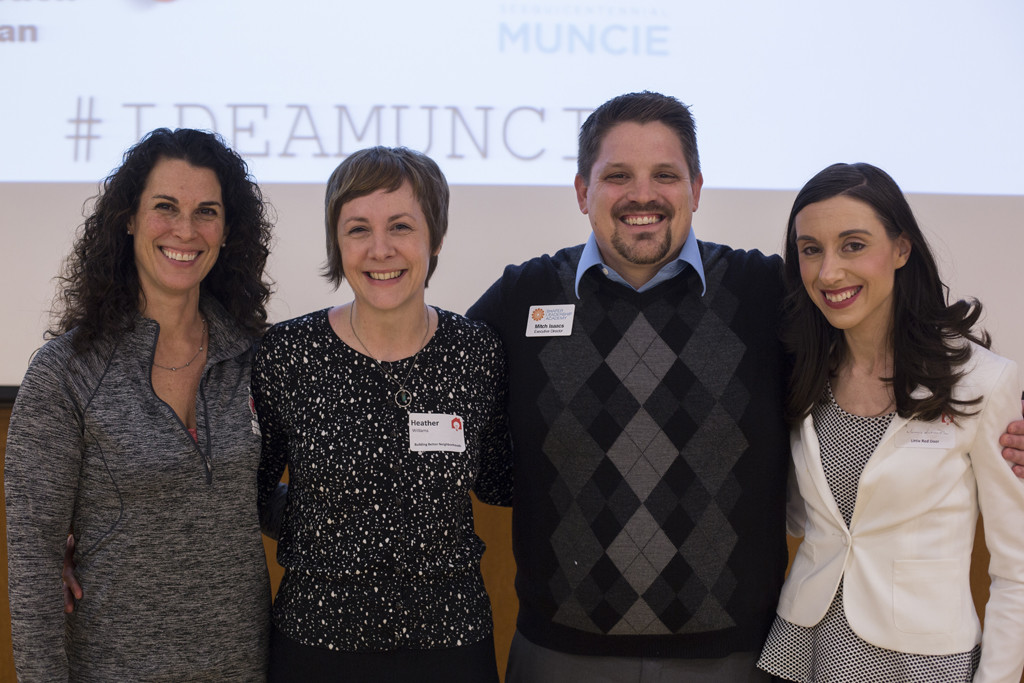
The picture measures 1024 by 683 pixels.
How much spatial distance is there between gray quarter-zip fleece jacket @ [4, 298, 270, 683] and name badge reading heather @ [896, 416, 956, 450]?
1.35 metres

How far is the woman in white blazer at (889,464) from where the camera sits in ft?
5.00

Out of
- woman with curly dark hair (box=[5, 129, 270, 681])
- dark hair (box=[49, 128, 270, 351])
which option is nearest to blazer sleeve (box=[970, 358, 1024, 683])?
woman with curly dark hair (box=[5, 129, 270, 681])

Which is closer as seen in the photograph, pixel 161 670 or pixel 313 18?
pixel 161 670

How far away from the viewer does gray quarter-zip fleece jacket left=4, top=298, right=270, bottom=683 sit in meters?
1.48

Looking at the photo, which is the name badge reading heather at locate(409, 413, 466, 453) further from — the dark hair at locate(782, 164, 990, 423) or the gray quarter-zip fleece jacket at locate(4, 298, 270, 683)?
the dark hair at locate(782, 164, 990, 423)

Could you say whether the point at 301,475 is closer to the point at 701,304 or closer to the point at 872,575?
the point at 701,304

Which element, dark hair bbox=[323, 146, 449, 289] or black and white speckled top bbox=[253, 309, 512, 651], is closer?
black and white speckled top bbox=[253, 309, 512, 651]

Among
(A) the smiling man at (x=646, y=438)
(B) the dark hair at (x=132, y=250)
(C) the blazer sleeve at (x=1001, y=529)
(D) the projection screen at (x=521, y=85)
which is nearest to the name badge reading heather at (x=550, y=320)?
(A) the smiling man at (x=646, y=438)

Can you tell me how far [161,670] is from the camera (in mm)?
1544

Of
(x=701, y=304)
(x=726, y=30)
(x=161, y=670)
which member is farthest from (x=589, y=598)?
(x=726, y=30)

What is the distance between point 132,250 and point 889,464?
167cm

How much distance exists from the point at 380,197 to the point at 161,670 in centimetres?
106

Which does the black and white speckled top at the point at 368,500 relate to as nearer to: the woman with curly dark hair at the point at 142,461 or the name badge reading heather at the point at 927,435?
the woman with curly dark hair at the point at 142,461

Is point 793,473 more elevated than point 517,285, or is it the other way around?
point 517,285
